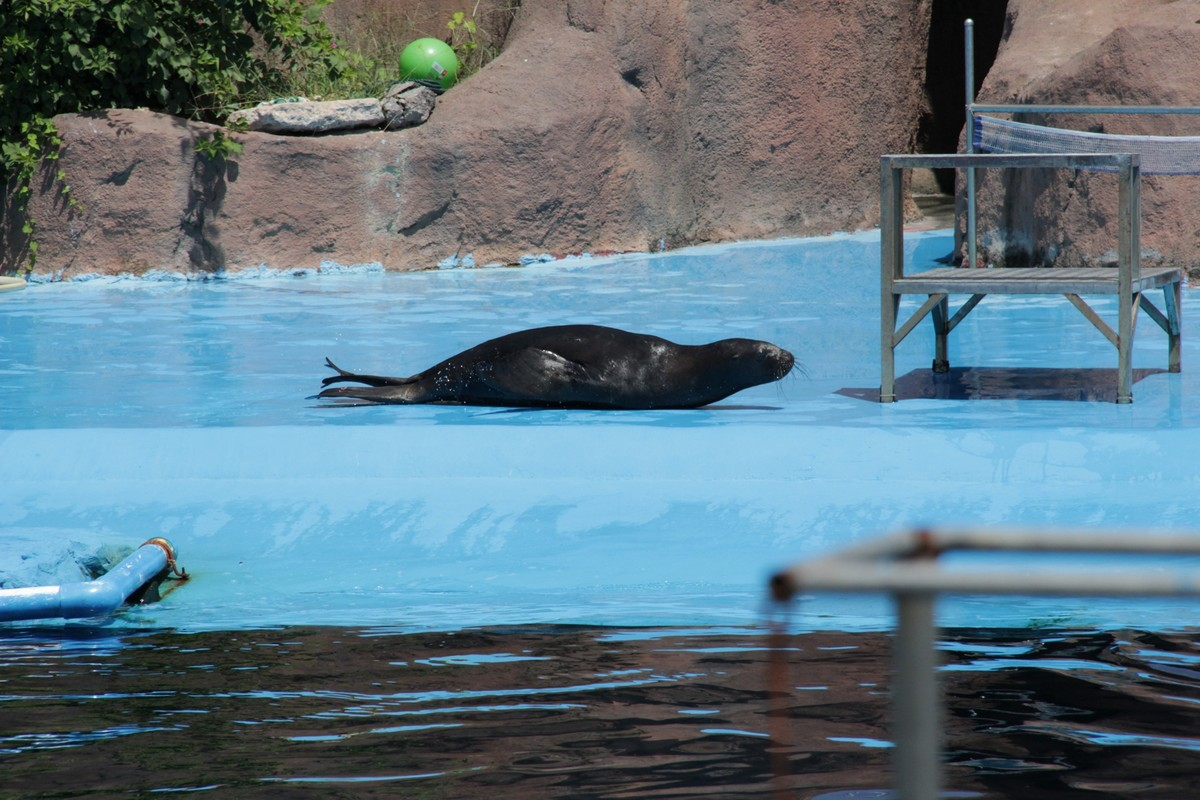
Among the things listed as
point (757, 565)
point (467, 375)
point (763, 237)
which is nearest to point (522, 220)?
point (763, 237)

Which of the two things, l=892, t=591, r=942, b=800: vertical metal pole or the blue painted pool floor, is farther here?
the blue painted pool floor

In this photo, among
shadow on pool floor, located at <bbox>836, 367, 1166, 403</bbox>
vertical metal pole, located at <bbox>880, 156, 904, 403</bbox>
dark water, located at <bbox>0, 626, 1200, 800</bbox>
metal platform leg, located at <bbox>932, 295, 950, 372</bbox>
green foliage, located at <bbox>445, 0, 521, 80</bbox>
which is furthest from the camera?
green foliage, located at <bbox>445, 0, 521, 80</bbox>

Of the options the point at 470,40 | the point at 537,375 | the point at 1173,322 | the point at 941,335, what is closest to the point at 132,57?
the point at 470,40

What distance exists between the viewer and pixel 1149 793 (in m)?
2.62

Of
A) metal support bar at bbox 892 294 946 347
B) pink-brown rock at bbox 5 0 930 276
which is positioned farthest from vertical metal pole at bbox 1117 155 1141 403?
pink-brown rock at bbox 5 0 930 276

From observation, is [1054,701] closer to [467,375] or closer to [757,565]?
[757,565]

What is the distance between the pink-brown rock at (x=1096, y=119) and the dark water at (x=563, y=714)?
6094mm

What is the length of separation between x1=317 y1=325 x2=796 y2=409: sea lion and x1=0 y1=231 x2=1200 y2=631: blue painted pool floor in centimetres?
12

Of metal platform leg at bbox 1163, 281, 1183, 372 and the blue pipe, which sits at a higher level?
metal platform leg at bbox 1163, 281, 1183, 372

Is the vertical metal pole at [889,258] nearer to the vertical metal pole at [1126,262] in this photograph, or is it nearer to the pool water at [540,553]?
the pool water at [540,553]

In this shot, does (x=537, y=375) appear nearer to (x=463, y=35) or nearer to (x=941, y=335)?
(x=941, y=335)

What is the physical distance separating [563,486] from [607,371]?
0.86 m

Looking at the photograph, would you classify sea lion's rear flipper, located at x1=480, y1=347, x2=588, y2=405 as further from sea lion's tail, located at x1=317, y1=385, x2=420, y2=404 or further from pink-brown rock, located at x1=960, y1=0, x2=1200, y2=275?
pink-brown rock, located at x1=960, y1=0, x2=1200, y2=275

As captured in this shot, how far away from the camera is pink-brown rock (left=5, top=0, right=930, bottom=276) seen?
10.5 meters
